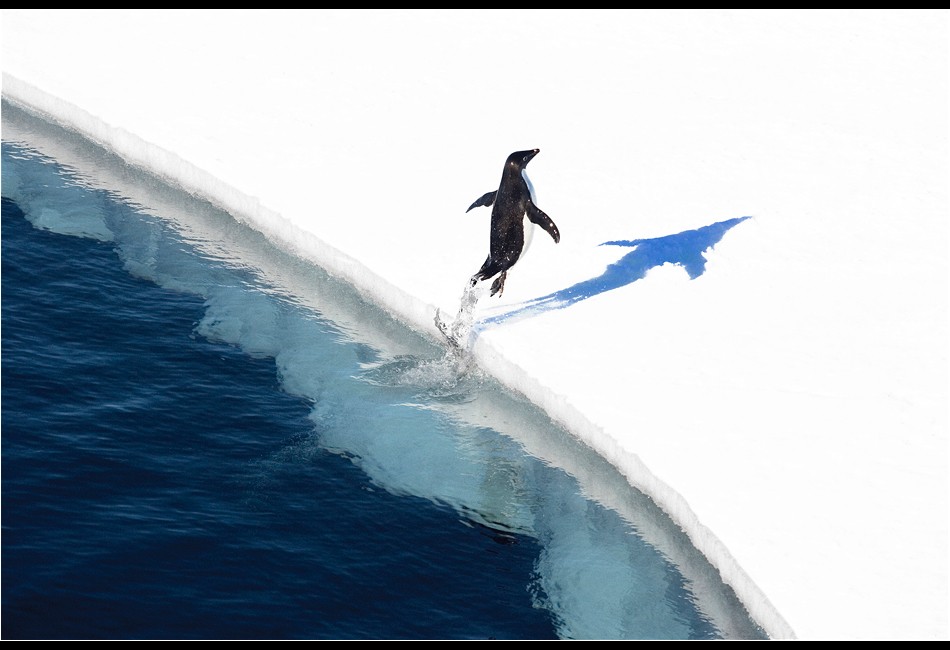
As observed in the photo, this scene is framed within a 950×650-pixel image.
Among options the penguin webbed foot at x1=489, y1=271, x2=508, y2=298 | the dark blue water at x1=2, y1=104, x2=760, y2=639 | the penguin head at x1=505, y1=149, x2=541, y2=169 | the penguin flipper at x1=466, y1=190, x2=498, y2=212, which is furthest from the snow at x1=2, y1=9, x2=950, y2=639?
the penguin head at x1=505, y1=149, x2=541, y2=169

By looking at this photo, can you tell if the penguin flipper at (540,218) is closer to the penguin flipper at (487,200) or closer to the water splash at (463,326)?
the penguin flipper at (487,200)

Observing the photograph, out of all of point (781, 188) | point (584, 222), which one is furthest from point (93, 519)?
point (781, 188)

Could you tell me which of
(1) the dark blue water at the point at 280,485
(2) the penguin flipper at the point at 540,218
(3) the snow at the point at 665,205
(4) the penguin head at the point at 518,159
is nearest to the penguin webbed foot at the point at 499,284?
(3) the snow at the point at 665,205

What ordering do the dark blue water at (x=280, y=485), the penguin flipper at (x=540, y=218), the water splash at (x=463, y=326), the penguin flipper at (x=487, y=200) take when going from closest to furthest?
1. the dark blue water at (x=280, y=485)
2. the water splash at (x=463, y=326)
3. the penguin flipper at (x=540, y=218)
4. the penguin flipper at (x=487, y=200)

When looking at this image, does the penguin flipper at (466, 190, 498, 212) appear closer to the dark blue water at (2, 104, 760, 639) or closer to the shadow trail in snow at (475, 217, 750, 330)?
the shadow trail in snow at (475, 217, 750, 330)

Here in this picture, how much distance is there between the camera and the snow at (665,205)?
8.39 meters

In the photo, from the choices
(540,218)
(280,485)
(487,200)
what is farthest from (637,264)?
(280,485)

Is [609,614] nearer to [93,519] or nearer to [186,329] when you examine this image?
[93,519]

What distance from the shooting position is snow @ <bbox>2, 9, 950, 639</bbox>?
8.39 metres

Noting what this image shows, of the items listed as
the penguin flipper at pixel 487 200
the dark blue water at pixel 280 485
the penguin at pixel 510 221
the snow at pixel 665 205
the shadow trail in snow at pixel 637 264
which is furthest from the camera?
the penguin flipper at pixel 487 200

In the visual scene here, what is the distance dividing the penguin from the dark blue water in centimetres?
91

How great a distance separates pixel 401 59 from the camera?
17.1m

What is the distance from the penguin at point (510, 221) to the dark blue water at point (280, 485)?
906 mm
